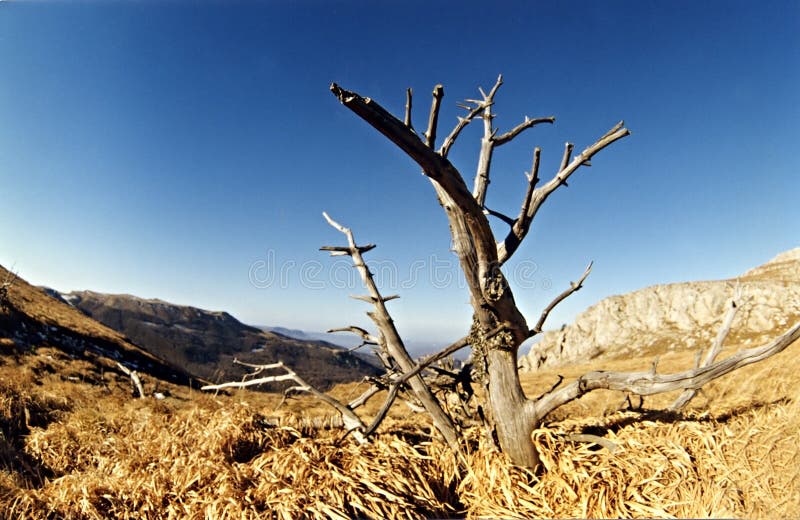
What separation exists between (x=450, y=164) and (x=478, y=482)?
311cm

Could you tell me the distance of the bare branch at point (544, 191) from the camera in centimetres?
425

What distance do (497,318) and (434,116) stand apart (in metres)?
2.17

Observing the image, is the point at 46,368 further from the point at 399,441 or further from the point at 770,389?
the point at 770,389

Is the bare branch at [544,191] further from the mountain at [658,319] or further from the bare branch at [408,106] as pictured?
the mountain at [658,319]

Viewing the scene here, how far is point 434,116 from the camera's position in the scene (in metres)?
2.79

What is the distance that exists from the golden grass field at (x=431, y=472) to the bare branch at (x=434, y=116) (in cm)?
283

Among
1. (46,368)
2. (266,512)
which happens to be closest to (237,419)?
(266,512)

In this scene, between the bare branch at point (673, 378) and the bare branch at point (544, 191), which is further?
the bare branch at point (544, 191)

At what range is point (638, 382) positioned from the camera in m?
3.71

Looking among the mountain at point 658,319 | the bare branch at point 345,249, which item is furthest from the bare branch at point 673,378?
the mountain at point 658,319

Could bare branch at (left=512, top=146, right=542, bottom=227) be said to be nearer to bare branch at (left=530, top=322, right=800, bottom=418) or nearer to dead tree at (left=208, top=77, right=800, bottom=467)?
dead tree at (left=208, top=77, right=800, bottom=467)

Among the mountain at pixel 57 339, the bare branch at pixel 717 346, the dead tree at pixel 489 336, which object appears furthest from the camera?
the mountain at pixel 57 339

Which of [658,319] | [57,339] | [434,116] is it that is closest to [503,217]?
[434,116]

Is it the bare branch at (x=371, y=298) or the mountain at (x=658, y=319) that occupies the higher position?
the mountain at (x=658, y=319)
